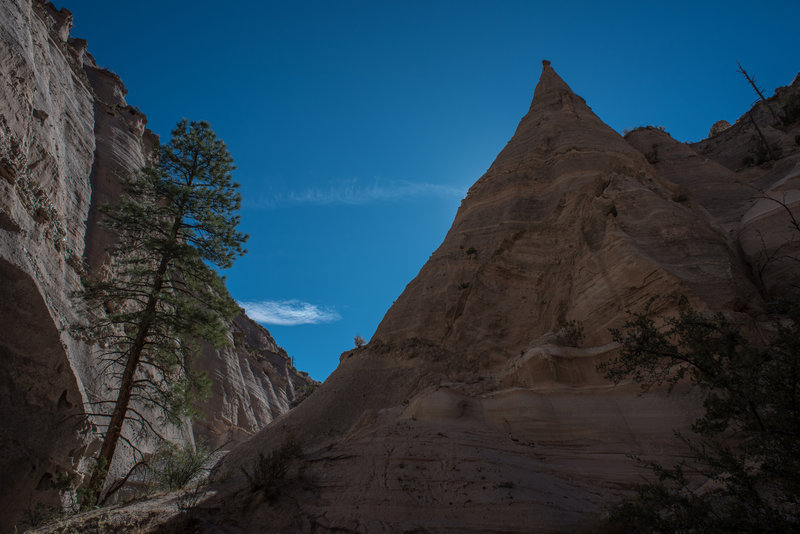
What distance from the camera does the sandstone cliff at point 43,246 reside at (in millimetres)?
10992

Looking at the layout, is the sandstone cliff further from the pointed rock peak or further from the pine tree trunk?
the pointed rock peak

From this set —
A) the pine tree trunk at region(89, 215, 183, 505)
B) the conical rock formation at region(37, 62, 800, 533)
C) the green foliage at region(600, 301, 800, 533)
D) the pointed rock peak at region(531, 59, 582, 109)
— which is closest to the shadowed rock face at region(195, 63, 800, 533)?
the conical rock formation at region(37, 62, 800, 533)

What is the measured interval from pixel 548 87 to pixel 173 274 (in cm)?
2534

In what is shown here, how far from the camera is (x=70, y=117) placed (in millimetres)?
22016

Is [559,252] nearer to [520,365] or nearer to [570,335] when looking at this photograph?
[570,335]

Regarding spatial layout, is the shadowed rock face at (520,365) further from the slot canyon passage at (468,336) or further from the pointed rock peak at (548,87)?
the pointed rock peak at (548,87)

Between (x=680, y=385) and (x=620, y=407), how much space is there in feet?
4.31

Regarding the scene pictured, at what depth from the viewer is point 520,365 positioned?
36.2 feet

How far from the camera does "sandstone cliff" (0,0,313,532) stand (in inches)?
433

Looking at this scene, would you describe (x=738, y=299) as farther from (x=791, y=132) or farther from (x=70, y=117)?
(x=70, y=117)

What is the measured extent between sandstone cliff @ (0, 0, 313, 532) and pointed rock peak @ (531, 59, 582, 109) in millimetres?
23260

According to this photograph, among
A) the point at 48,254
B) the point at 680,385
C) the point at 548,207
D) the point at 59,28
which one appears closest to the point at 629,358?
the point at 680,385

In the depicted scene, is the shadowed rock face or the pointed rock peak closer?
the shadowed rock face

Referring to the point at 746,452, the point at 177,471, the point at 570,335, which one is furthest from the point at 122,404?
the point at 746,452
